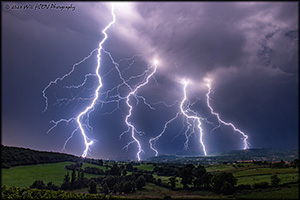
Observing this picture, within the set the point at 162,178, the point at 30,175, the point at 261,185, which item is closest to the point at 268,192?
the point at 261,185

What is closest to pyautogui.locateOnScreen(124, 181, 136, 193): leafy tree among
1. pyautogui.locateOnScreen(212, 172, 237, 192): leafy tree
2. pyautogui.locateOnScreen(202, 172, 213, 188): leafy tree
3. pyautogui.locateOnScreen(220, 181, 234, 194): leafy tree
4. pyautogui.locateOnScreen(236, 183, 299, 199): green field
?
pyautogui.locateOnScreen(202, 172, 213, 188): leafy tree

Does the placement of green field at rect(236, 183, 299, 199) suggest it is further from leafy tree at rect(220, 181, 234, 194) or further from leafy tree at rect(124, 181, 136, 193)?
leafy tree at rect(124, 181, 136, 193)

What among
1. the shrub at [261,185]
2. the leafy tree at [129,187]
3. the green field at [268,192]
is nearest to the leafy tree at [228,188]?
the green field at [268,192]

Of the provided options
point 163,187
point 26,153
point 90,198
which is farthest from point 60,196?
point 26,153

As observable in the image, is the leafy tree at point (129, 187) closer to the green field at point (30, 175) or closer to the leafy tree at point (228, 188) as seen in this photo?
the leafy tree at point (228, 188)

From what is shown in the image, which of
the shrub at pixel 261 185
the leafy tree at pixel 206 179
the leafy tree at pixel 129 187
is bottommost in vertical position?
the leafy tree at pixel 129 187

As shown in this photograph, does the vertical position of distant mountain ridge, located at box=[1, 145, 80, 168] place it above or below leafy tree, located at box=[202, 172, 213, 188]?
above

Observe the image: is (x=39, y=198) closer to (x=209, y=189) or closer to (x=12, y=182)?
(x=12, y=182)

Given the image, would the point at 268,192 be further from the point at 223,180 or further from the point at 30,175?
the point at 30,175

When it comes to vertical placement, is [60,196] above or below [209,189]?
above
